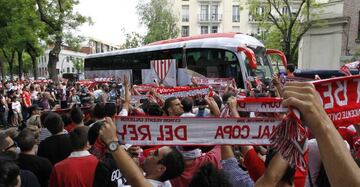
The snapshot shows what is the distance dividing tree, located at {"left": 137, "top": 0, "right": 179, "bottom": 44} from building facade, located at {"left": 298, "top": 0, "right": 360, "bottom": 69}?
18.0 m

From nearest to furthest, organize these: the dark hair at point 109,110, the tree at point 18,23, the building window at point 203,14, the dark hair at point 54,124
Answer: the dark hair at point 54,124, the dark hair at point 109,110, the tree at point 18,23, the building window at point 203,14

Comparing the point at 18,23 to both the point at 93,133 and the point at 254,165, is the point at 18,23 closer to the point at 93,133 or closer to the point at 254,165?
the point at 93,133

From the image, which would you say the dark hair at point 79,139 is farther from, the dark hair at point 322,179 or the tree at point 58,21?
the tree at point 58,21

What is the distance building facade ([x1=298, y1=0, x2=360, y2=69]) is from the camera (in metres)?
26.2

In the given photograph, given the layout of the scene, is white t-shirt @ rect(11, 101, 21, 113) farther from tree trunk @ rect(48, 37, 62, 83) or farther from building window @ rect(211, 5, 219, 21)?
building window @ rect(211, 5, 219, 21)

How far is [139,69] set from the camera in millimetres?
20500

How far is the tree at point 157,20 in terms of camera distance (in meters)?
42.6

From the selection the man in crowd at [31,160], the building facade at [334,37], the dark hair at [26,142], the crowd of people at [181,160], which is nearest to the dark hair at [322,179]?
the crowd of people at [181,160]

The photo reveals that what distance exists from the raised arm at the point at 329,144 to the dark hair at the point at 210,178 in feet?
3.74

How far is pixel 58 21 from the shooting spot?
22219 mm

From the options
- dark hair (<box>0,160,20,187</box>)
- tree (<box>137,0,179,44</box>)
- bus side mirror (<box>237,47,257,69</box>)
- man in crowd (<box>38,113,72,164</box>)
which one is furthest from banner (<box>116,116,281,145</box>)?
tree (<box>137,0,179,44</box>)

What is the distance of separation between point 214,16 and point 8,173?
57.9 metres

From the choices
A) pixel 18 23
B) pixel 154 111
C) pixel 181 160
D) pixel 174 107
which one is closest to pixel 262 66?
pixel 154 111

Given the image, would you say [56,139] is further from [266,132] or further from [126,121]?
[266,132]
